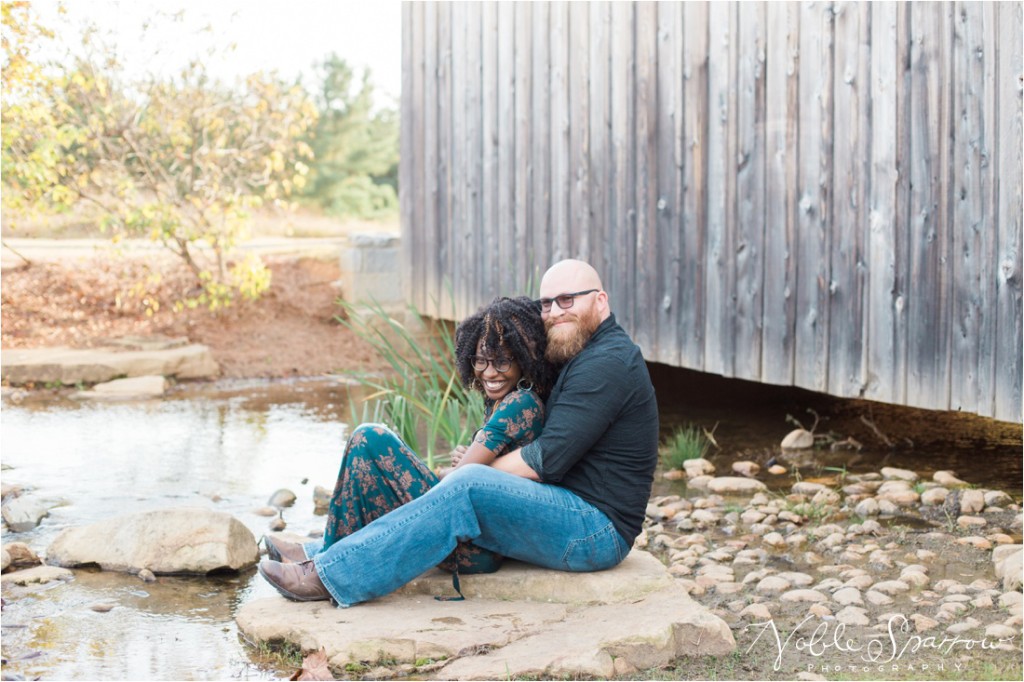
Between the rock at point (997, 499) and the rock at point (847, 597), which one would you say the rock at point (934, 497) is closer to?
the rock at point (997, 499)

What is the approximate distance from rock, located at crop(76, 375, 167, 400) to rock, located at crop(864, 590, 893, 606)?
7.07m

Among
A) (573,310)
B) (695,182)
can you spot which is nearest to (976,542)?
(573,310)

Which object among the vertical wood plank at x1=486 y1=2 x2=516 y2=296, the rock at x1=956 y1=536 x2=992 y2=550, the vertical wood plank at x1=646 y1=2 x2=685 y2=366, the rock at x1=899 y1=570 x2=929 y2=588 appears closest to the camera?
the rock at x1=899 y1=570 x2=929 y2=588

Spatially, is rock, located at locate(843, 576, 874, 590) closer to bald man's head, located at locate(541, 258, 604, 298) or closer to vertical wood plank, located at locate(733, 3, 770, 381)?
bald man's head, located at locate(541, 258, 604, 298)

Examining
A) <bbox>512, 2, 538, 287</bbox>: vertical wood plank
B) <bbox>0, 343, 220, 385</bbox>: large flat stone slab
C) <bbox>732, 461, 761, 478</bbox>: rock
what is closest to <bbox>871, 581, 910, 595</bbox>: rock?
<bbox>732, 461, 761, 478</bbox>: rock

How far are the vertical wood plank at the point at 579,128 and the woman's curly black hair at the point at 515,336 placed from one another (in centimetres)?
395

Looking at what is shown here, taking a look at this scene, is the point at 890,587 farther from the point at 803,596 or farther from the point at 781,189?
the point at 781,189

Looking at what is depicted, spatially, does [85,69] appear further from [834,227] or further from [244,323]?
[834,227]

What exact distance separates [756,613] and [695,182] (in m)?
3.54

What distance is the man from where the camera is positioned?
3.97 metres

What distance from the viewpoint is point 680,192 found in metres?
7.33

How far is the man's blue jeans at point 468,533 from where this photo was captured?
3.97m

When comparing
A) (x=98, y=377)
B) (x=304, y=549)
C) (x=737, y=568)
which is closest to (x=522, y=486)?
(x=304, y=549)

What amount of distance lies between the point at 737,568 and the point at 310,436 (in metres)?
4.05
